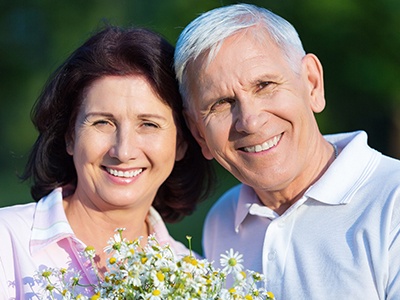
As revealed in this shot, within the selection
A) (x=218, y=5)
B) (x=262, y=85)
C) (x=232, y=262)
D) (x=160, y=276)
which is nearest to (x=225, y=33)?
(x=262, y=85)

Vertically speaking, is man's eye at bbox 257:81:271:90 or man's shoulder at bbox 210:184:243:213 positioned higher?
man's eye at bbox 257:81:271:90

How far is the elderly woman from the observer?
3639 mm

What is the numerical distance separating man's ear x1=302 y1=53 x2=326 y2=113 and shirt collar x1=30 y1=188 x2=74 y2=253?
53.9 inches

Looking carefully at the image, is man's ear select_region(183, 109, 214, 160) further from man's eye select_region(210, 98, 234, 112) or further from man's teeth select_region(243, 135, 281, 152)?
man's teeth select_region(243, 135, 281, 152)

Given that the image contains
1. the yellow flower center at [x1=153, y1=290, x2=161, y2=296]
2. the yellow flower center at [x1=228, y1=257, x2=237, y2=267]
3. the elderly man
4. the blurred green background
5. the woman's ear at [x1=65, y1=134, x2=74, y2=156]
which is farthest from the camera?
the blurred green background

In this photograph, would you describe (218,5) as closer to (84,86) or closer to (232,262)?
(84,86)

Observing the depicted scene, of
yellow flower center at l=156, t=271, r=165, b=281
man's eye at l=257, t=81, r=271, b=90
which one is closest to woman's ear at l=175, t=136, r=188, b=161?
man's eye at l=257, t=81, r=271, b=90

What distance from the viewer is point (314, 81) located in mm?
3912

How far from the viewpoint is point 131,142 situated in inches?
147

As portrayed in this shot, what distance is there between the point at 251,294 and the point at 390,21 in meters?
12.1

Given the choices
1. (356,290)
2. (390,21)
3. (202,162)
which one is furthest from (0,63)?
(356,290)

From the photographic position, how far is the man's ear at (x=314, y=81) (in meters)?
3.88

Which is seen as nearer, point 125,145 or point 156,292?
point 156,292

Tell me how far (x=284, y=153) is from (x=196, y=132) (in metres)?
0.51
